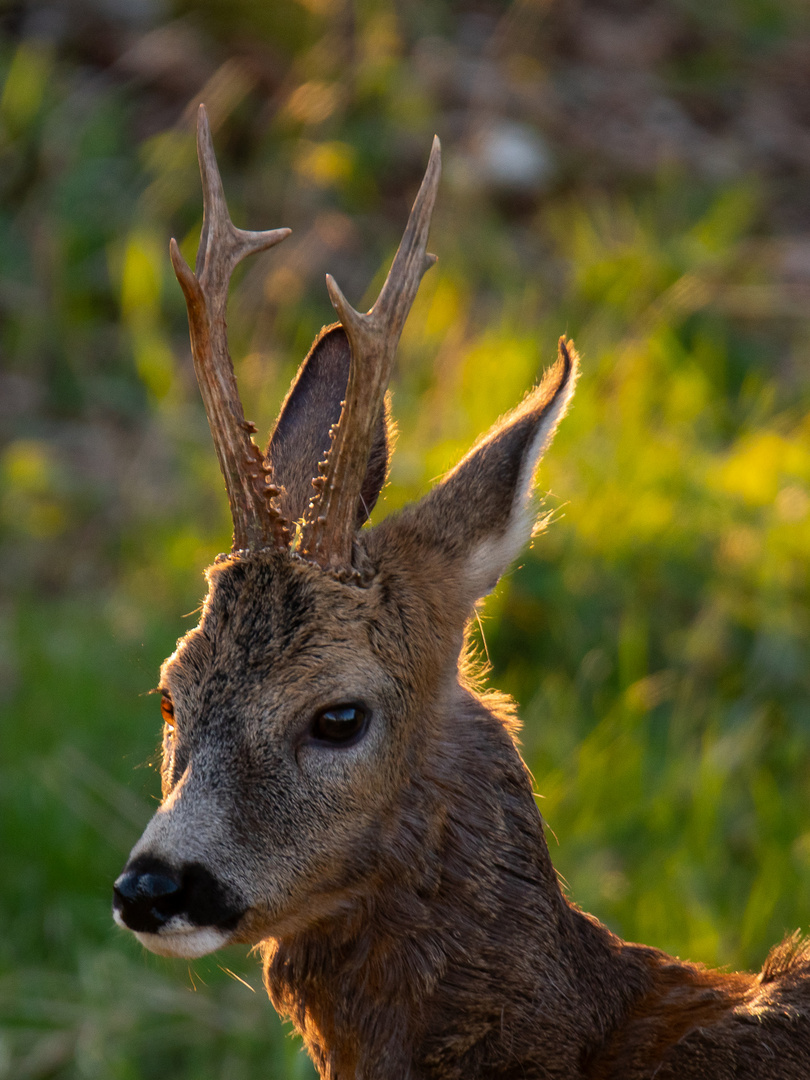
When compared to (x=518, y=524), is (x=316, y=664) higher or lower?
lower

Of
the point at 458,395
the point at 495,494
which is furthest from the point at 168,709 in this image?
the point at 458,395

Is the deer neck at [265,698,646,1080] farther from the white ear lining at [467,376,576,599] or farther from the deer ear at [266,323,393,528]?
the deer ear at [266,323,393,528]

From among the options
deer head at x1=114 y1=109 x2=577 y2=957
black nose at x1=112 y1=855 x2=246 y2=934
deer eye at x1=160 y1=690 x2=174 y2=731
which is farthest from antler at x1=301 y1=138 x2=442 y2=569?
black nose at x1=112 y1=855 x2=246 y2=934

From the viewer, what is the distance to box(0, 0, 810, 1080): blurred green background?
4.52 metres

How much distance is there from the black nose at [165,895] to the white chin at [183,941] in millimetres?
13

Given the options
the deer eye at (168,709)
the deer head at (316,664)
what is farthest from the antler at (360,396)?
the deer eye at (168,709)

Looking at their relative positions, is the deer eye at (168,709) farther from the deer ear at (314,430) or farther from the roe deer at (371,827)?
the deer ear at (314,430)

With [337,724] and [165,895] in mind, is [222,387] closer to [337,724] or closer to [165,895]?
[337,724]

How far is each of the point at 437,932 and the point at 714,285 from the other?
494 cm

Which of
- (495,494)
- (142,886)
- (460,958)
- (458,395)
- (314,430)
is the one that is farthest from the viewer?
(458,395)

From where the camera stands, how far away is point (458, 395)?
6156mm

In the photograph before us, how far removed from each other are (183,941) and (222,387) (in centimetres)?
101

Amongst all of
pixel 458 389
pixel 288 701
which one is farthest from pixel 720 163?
pixel 288 701

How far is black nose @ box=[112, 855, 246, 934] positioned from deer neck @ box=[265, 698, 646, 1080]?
295 mm
